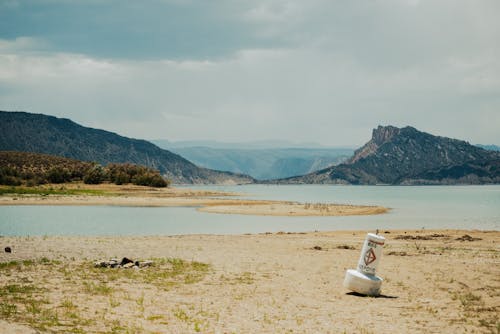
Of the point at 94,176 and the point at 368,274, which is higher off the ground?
the point at 94,176

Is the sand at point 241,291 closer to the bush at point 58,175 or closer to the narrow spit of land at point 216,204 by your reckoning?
the narrow spit of land at point 216,204

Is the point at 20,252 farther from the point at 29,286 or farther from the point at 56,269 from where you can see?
the point at 29,286

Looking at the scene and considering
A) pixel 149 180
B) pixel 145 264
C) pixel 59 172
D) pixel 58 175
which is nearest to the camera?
pixel 145 264

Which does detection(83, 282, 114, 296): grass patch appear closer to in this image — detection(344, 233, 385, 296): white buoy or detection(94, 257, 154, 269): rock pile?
detection(94, 257, 154, 269): rock pile

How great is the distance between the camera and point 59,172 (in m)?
112

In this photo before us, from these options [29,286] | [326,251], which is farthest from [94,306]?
[326,251]

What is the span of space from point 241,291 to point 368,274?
401 cm

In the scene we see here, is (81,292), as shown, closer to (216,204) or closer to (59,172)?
(216,204)

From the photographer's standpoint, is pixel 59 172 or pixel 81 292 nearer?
pixel 81 292

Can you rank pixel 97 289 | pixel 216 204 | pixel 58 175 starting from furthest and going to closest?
1. pixel 58 175
2. pixel 216 204
3. pixel 97 289

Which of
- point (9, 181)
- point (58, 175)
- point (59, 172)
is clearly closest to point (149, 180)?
point (59, 172)

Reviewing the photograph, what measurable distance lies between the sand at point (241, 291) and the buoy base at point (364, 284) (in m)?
0.28

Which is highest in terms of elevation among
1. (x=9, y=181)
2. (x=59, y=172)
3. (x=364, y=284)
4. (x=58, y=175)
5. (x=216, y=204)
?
(x=59, y=172)

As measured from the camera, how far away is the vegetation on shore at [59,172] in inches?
4181
